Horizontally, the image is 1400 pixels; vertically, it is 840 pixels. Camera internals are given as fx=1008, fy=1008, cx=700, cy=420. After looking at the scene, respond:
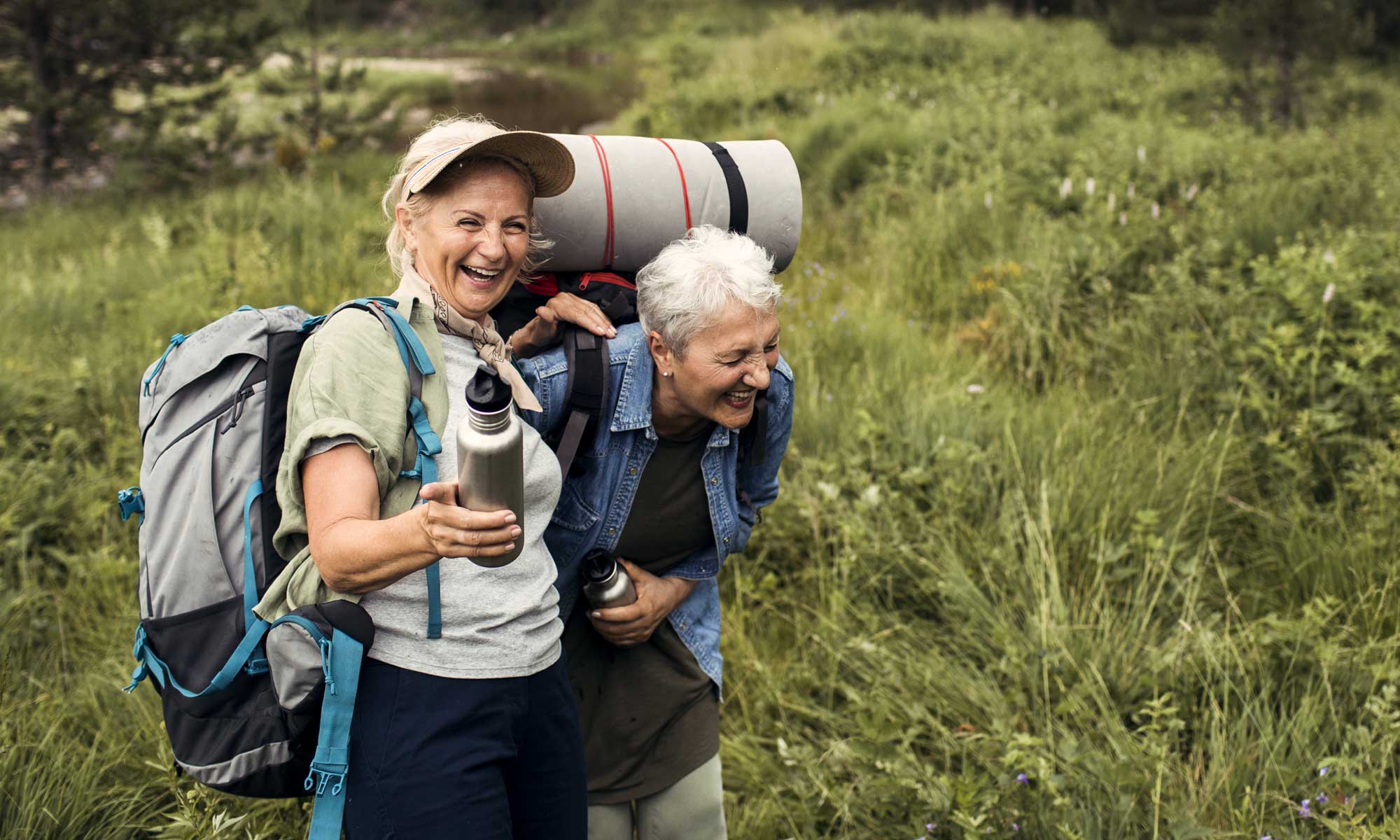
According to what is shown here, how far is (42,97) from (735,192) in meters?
11.6

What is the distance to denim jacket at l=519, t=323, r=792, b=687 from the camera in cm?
224

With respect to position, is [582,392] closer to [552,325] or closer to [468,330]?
[552,325]

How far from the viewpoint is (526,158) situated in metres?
2.08

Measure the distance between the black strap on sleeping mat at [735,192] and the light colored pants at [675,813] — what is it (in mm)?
1379

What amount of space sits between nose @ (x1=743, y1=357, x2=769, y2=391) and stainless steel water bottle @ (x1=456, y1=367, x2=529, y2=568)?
808mm

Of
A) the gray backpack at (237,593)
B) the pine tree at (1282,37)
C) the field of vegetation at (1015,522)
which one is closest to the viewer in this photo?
the gray backpack at (237,593)

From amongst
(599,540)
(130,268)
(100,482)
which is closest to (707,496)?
(599,540)

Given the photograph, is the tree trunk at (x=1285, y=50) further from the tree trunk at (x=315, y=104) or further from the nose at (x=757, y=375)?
the nose at (x=757, y=375)

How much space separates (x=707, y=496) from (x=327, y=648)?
1035mm

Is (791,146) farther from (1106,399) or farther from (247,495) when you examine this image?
(247,495)

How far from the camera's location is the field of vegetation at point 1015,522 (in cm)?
275

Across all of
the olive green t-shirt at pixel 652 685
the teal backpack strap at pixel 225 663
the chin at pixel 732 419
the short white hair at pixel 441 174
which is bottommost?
the olive green t-shirt at pixel 652 685

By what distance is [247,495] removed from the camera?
5.67 ft

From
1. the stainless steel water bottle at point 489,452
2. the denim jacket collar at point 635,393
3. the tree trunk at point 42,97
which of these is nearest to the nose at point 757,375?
the denim jacket collar at point 635,393
